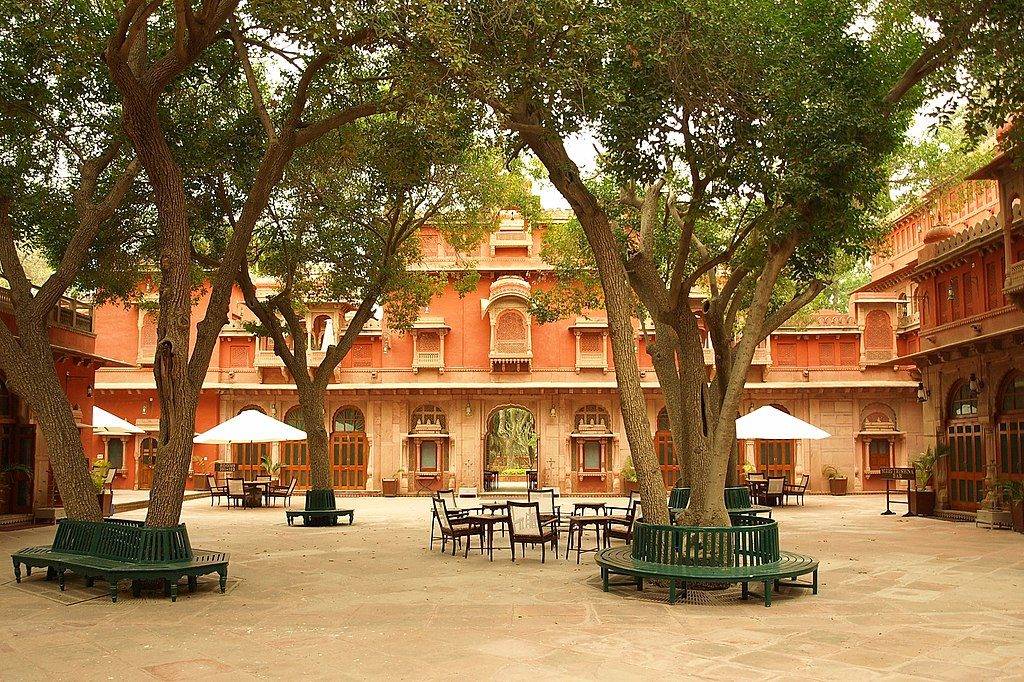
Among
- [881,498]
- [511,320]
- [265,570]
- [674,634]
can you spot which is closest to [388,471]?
[511,320]

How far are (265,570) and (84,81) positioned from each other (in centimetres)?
792

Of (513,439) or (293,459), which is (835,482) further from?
(293,459)

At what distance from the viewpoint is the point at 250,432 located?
24.2 m

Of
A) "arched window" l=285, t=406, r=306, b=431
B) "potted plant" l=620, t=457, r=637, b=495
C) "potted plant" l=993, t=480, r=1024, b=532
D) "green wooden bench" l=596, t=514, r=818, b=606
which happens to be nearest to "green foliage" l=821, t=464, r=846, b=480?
"potted plant" l=620, t=457, r=637, b=495

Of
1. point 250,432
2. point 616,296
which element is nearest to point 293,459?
point 250,432

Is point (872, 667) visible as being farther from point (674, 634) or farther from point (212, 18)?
point (212, 18)

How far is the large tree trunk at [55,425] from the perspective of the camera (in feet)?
37.7

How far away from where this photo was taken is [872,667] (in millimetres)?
6934

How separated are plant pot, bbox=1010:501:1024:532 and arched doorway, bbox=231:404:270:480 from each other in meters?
22.2

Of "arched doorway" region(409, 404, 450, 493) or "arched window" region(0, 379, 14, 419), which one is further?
"arched doorway" region(409, 404, 450, 493)

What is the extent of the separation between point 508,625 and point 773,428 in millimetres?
16801

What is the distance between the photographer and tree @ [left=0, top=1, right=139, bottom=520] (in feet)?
37.9

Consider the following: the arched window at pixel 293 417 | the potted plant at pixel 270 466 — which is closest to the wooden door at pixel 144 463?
the potted plant at pixel 270 466

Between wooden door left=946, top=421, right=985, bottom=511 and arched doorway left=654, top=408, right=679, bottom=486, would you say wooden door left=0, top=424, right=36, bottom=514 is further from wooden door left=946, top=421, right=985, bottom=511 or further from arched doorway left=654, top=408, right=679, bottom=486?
wooden door left=946, top=421, right=985, bottom=511
